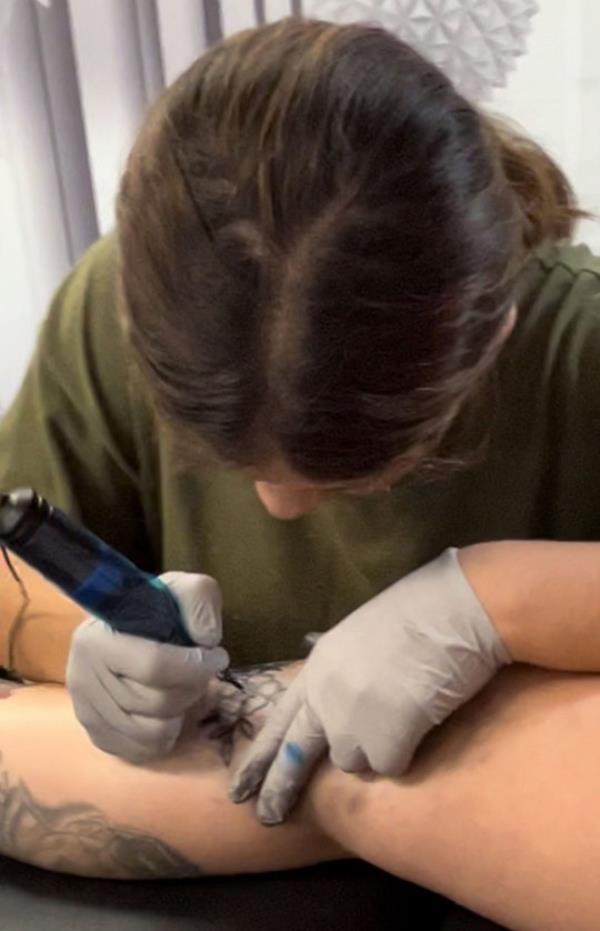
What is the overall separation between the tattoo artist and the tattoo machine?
0.02 m

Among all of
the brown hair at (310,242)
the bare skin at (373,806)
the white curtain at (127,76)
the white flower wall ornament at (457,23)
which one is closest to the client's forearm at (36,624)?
the bare skin at (373,806)

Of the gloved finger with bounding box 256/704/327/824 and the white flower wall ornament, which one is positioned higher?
the white flower wall ornament

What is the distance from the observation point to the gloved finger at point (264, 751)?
0.92m

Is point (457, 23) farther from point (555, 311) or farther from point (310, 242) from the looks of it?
point (310, 242)

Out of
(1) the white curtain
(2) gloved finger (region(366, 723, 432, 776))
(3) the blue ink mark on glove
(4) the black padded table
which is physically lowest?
(4) the black padded table

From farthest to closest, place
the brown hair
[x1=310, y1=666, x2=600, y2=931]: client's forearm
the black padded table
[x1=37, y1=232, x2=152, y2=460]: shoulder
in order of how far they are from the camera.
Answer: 1. [x1=37, y1=232, x2=152, y2=460]: shoulder
2. the black padded table
3. [x1=310, y1=666, x2=600, y2=931]: client's forearm
4. the brown hair

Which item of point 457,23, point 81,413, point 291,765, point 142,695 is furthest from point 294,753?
point 457,23

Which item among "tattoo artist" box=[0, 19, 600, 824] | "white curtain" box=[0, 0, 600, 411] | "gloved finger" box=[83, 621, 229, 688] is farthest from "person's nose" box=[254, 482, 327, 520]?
"white curtain" box=[0, 0, 600, 411]

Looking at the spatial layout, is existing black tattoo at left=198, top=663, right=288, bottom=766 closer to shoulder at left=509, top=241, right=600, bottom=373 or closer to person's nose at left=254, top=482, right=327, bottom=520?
person's nose at left=254, top=482, right=327, bottom=520

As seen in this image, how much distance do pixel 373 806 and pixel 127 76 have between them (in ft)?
3.18

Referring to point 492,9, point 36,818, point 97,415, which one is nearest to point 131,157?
point 97,415

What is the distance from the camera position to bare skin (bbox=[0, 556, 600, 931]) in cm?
80

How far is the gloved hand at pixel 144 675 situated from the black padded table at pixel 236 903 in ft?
0.35

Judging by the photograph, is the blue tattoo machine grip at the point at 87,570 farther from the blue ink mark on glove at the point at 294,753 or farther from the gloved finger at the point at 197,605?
the blue ink mark on glove at the point at 294,753
